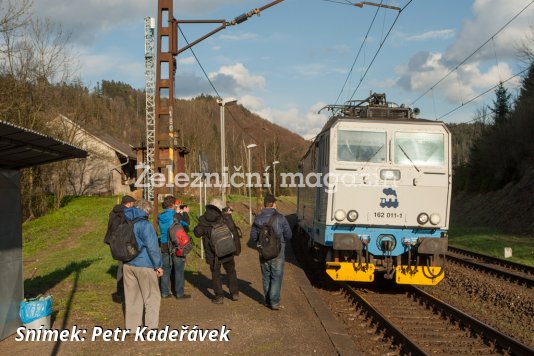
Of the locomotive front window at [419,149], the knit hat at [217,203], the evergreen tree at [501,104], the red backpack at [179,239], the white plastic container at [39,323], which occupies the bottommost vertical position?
the white plastic container at [39,323]

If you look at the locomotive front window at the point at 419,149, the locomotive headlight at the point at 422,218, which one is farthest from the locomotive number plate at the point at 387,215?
the locomotive front window at the point at 419,149

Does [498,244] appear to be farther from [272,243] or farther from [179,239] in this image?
[179,239]

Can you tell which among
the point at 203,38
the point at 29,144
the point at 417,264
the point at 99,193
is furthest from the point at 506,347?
the point at 99,193

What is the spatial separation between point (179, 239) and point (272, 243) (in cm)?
169

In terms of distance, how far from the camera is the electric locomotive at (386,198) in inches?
429

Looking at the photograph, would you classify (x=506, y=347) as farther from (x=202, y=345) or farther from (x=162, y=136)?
(x=162, y=136)

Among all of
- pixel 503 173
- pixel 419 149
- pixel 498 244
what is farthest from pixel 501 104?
pixel 419 149

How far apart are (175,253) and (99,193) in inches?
1619

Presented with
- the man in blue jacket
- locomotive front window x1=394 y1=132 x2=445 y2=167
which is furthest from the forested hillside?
the man in blue jacket

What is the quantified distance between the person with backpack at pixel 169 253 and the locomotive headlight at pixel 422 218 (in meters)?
4.45

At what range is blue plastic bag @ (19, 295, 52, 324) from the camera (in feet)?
23.7

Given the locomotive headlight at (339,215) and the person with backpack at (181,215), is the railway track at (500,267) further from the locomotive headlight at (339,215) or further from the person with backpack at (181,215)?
the person with backpack at (181,215)

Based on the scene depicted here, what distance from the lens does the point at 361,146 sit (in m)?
11.2

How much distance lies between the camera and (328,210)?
35.9ft
